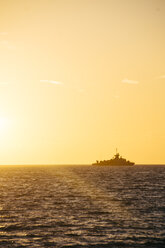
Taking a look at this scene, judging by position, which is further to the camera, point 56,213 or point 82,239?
point 56,213

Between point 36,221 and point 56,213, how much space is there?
524 centimetres

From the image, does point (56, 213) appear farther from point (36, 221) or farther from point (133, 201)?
point (133, 201)

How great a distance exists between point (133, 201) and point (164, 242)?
2291cm

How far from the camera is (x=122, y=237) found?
25.7 metres

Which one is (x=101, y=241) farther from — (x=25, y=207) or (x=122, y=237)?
(x=25, y=207)

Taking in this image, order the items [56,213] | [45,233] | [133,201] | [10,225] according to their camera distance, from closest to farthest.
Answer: [45,233] < [10,225] < [56,213] < [133,201]

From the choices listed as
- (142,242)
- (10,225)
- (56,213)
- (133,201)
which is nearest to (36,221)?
(10,225)

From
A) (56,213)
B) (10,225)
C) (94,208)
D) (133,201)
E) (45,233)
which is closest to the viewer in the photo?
(45,233)

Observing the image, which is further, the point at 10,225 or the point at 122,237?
the point at 10,225

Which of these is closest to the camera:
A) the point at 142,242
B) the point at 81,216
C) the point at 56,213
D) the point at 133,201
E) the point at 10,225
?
the point at 142,242

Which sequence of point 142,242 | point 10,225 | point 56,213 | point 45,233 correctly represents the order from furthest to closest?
point 56,213 < point 10,225 < point 45,233 < point 142,242

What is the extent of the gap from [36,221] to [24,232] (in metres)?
4.70

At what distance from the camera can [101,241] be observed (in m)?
24.3

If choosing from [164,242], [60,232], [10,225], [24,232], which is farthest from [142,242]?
[10,225]
